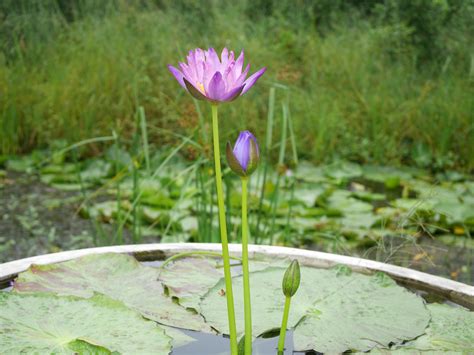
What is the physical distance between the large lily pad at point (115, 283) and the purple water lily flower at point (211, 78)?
36 centimetres

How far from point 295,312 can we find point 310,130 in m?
2.59

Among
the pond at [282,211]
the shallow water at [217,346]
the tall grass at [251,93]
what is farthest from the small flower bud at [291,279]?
the tall grass at [251,93]

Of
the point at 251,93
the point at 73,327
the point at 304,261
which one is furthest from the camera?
the point at 251,93

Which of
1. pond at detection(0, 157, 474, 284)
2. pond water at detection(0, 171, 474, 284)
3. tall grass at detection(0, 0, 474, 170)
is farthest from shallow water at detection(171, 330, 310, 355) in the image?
tall grass at detection(0, 0, 474, 170)

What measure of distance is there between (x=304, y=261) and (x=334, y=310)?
180mm

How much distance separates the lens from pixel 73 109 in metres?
3.37

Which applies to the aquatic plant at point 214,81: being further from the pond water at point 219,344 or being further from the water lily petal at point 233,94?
the pond water at point 219,344

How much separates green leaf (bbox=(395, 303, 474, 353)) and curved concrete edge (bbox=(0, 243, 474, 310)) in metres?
0.06

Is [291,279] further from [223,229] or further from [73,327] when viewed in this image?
[73,327]

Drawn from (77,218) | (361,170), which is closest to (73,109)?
(77,218)

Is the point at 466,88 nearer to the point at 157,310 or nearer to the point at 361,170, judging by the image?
A: the point at 361,170

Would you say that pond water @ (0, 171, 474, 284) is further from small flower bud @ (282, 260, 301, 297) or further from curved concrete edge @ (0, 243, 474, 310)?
Answer: small flower bud @ (282, 260, 301, 297)

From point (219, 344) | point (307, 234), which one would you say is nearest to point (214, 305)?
point (219, 344)

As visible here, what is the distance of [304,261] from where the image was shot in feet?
3.58
